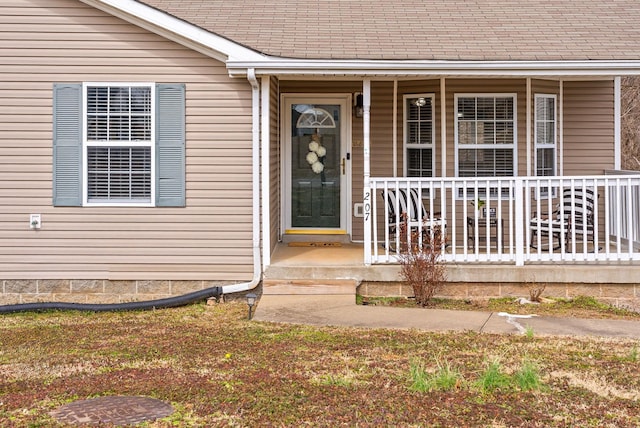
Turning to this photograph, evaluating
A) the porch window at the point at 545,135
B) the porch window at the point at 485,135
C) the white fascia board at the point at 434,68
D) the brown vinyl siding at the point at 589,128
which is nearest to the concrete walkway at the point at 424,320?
the white fascia board at the point at 434,68

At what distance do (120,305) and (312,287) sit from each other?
2.25 metres

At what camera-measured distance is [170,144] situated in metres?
9.92

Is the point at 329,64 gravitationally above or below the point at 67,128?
above

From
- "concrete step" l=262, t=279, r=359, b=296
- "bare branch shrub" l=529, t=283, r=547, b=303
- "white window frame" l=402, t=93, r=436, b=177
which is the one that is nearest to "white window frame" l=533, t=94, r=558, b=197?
"white window frame" l=402, t=93, r=436, b=177

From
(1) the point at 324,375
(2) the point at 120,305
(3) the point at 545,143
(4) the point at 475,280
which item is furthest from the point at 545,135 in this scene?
(1) the point at 324,375

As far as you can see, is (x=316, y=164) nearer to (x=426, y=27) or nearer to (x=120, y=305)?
(x=426, y=27)

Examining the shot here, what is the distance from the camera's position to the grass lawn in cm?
537

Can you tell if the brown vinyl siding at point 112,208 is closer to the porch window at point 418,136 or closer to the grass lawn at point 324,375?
the grass lawn at point 324,375

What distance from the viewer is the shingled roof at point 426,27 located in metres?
9.92

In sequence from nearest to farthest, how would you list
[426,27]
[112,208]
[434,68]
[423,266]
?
1. [423,266]
2. [434,68]
3. [112,208]
4. [426,27]

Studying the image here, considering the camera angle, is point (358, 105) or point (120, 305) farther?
point (358, 105)

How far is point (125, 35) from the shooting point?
9914mm

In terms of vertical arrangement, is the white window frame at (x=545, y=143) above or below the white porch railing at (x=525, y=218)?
above

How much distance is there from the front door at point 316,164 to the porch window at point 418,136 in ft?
3.06
